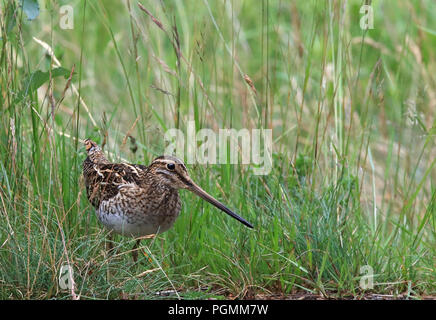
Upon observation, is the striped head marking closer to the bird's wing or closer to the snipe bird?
the bird's wing

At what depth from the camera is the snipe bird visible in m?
4.15

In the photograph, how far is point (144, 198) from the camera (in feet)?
13.8

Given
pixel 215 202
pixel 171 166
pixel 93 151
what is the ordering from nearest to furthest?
pixel 215 202 → pixel 171 166 → pixel 93 151

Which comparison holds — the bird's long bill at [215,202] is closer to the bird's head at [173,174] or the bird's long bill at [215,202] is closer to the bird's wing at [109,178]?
the bird's head at [173,174]

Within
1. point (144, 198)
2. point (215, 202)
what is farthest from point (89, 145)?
point (215, 202)

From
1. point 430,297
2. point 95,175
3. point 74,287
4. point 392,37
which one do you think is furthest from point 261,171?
point 392,37

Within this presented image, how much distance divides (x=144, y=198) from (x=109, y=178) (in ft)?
0.97

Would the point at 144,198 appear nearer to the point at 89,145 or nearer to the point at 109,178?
the point at 109,178

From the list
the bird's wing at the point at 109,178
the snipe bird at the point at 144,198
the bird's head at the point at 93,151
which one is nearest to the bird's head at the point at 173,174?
the snipe bird at the point at 144,198

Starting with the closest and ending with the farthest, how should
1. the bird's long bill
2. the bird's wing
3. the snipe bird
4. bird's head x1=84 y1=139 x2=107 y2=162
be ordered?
the bird's long bill → the snipe bird → the bird's wing → bird's head x1=84 y1=139 x2=107 y2=162

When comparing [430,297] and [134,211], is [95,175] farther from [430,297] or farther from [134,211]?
[430,297]

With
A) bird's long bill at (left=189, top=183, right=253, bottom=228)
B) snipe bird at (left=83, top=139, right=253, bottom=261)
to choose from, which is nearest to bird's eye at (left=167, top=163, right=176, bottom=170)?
snipe bird at (left=83, top=139, right=253, bottom=261)
